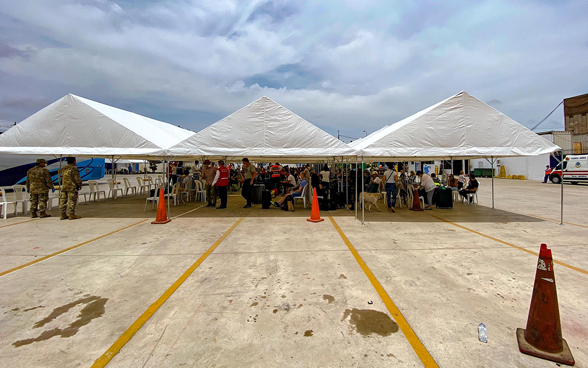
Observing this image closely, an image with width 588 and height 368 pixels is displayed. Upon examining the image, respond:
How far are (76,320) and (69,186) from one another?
6865mm

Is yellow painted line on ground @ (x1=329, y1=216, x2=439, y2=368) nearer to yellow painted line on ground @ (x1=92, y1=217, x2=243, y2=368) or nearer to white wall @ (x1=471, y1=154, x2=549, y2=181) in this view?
yellow painted line on ground @ (x1=92, y1=217, x2=243, y2=368)

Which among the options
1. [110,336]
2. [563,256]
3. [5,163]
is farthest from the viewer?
[5,163]

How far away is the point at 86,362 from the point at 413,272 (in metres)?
4.10

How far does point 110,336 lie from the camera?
2.84 meters

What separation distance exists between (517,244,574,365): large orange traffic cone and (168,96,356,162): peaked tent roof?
20.3 feet

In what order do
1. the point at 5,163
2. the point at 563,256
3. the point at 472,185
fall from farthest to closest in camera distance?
the point at 5,163 < the point at 472,185 < the point at 563,256

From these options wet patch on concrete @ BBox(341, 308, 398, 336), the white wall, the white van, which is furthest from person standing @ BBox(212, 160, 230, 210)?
the white wall

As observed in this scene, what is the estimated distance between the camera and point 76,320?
3127mm

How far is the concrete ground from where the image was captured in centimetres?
258

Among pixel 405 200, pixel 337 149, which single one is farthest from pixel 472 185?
pixel 337 149

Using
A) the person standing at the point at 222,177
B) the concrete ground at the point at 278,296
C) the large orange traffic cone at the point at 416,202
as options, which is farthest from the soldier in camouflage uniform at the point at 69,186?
the large orange traffic cone at the point at 416,202

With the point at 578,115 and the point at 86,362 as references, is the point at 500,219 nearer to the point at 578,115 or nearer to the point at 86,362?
the point at 86,362

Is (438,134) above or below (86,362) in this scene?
above

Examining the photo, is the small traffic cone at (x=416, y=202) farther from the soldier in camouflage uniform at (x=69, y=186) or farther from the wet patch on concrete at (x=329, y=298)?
the soldier in camouflage uniform at (x=69, y=186)
